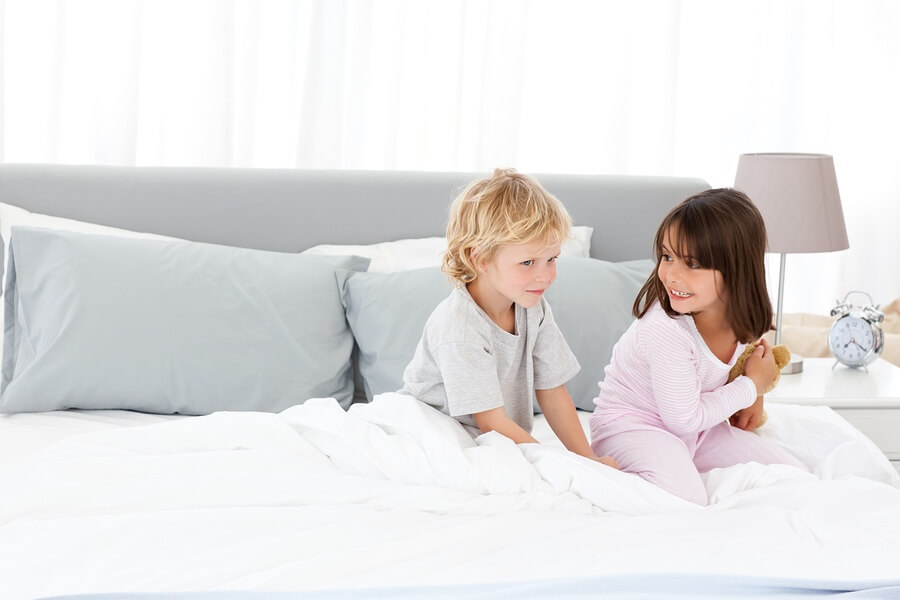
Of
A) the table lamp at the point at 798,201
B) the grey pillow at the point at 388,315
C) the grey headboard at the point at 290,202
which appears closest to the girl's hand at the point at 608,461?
the grey pillow at the point at 388,315

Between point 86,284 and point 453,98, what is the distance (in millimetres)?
1270

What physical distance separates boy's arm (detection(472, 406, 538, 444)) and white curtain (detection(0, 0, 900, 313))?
133cm

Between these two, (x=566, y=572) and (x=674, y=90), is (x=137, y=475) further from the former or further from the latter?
(x=674, y=90)

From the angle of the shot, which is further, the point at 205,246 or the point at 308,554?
the point at 205,246

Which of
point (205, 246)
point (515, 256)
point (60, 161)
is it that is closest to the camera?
point (515, 256)

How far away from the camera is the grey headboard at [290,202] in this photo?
2.43 metres

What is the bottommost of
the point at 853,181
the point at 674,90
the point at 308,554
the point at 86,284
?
the point at 308,554

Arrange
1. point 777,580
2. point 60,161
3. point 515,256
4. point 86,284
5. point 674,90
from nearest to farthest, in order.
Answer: point 777,580, point 515,256, point 86,284, point 60,161, point 674,90

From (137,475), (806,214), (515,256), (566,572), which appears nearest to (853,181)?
(806,214)

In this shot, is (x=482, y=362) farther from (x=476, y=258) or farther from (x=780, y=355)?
(x=780, y=355)

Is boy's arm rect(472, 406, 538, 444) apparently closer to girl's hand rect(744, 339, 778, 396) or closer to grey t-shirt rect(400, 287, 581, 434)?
grey t-shirt rect(400, 287, 581, 434)

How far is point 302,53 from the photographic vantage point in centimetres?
277

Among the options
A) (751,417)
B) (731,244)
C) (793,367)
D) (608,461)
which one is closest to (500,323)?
(608,461)

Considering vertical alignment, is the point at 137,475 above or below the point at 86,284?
below
